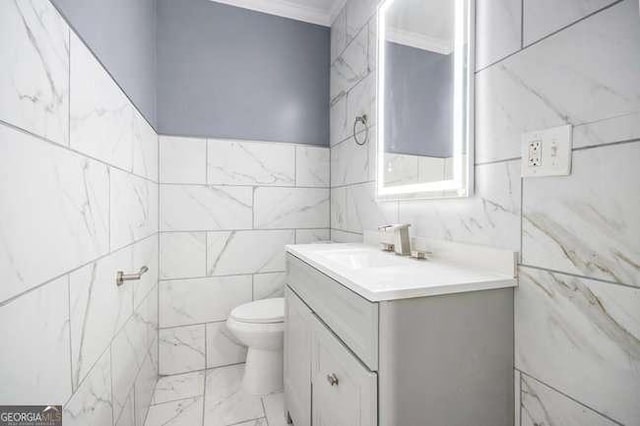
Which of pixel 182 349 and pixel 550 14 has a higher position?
pixel 550 14

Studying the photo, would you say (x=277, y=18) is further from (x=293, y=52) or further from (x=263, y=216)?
(x=263, y=216)

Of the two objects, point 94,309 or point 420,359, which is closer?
point 420,359

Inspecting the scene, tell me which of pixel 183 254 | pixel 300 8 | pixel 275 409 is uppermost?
pixel 300 8

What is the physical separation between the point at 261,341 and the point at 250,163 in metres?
1.16

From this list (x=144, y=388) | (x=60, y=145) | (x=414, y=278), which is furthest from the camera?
(x=144, y=388)

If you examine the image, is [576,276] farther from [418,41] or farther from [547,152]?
[418,41]

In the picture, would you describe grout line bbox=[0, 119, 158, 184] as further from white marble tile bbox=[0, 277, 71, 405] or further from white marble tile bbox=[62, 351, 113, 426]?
white marble tile bbox=[62, 351, 113, 426]

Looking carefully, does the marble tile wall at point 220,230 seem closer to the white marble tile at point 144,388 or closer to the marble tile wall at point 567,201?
the white marble tile at point 144,388

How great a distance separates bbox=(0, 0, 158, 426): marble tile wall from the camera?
0.56 meters

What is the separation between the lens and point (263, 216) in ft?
7.14

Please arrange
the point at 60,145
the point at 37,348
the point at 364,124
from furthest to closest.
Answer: the point at 364,124 < the point at 60,145 < the point at 37,348

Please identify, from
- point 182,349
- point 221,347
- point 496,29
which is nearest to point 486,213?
point 496,29

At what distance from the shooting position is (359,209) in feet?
6.20

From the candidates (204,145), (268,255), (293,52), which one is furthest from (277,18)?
(268,255)
